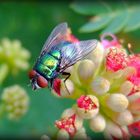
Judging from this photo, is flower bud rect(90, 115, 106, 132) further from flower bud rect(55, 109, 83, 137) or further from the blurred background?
the blurred background

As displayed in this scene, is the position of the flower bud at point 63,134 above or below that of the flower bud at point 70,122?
below

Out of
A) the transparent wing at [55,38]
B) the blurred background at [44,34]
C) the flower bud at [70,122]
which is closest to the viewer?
the flower bud at [70,122]

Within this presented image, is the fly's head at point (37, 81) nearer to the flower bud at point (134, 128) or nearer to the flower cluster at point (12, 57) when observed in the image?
the flower bud at point (134, 128)

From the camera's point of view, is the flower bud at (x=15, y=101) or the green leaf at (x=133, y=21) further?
the flower bud at (x=15, y=101)

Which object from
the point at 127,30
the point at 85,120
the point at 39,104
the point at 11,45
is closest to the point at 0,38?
the point at 11,45

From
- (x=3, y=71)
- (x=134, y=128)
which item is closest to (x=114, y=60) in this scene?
(x=134, y=128)

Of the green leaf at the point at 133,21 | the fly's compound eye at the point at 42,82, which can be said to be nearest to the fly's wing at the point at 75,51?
the fly's compound eye at the point at 42,82

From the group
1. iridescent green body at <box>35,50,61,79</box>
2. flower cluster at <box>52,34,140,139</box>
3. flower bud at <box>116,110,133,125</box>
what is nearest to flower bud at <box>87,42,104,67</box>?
flower cluster at <box>52,34,140,139</box>

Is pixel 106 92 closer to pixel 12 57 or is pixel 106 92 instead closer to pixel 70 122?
pixel 70 122
